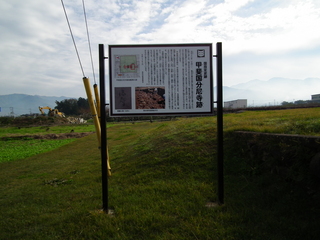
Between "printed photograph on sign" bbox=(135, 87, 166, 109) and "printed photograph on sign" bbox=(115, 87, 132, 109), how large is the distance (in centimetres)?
13

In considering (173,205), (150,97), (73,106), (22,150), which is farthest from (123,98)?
(73,106)

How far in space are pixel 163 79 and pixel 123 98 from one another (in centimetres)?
74

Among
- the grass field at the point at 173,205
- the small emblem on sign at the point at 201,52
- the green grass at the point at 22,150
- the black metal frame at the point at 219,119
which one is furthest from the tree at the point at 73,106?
the small emblem on sign at the point at 201,52

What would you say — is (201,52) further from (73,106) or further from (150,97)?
(73,106)

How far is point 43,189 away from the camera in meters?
5.35

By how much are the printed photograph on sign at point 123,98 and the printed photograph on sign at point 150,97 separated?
0.13m

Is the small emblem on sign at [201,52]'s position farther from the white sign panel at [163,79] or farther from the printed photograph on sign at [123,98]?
the printed photograph on sign at [123,98]

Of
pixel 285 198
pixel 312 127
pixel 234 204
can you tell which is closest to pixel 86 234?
pixel 234 204

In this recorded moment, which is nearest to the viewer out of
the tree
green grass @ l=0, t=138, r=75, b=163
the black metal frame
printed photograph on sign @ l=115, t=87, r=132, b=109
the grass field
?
the grass field

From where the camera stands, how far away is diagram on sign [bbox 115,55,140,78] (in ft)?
12.4

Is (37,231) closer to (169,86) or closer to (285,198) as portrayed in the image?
(169,86)

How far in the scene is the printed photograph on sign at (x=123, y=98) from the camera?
377 centimetres

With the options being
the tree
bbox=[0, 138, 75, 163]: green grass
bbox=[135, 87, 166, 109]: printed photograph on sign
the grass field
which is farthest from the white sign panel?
the tree

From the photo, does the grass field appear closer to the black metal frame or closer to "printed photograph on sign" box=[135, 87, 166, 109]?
the black metal frame
